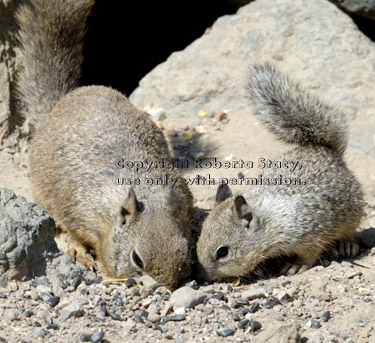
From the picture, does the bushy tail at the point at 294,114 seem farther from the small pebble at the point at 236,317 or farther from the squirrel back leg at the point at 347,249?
the small pebble at the point at 236,317

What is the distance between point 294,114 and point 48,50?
2.60 m

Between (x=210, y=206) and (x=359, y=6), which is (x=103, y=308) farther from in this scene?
(x=359, y=6)

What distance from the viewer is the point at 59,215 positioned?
5.73 m

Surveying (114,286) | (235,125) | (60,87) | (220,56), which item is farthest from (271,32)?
(114,286)

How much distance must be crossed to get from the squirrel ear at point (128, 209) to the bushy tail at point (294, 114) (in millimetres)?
1669

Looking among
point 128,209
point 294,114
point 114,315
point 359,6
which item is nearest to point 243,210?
point 128,209

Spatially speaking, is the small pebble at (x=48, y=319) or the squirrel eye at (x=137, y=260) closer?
the small pebble at (x=48, y=319)

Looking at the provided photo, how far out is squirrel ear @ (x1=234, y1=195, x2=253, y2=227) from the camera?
5164 millimetres

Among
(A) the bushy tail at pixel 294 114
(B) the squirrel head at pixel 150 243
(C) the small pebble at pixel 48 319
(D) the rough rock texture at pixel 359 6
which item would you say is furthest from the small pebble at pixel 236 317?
(D) the rough rock texture at pixel 359 6

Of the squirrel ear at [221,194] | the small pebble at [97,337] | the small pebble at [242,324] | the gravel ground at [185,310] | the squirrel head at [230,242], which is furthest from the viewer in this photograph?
the squirrel ear at [221,194]

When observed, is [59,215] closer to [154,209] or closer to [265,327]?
[154,209]

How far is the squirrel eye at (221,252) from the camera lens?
204 inches

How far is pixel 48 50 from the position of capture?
21.2 feet

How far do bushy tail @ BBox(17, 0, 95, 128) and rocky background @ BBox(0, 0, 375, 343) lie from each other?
12.2 inches
